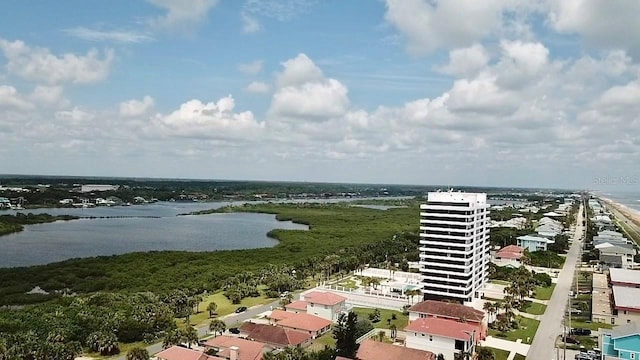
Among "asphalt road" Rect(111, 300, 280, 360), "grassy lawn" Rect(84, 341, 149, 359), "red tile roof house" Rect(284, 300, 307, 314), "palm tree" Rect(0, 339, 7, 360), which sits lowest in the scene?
"grassy lawn" Rect(84, 341, 149, 359)

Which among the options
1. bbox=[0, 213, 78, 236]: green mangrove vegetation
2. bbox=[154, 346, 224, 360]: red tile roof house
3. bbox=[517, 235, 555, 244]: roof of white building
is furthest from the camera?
bbox=[0, 213, 78, 236]: green mangrove vegetation

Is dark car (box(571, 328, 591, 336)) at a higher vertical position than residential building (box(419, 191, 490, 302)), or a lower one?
lower

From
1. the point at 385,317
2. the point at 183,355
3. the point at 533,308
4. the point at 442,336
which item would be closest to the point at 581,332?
the point at 533,308

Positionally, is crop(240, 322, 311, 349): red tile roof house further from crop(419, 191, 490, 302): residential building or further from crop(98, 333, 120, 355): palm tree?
crop(419, 191, 490, 302): residential building

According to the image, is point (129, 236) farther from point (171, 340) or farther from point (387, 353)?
point (387, 353)

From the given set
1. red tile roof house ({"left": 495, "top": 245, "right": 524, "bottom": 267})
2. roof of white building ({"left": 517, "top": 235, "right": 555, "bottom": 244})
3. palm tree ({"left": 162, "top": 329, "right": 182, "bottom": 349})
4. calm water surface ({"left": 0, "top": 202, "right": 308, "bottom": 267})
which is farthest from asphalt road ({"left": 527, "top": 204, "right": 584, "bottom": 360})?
calm water surface ({"left": 0, "top": 202, "right": 308, "bottom": 267})

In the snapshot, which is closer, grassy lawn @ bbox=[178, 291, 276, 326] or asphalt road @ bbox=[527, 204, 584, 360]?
asphalt road @ bbox=[527, 204, 584, 360]
